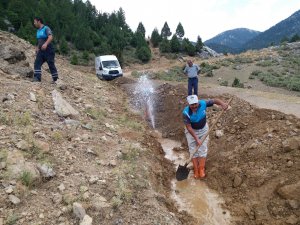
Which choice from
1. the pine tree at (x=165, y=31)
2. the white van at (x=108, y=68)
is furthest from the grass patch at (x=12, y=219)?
the pine tree at (x=165, y=31)

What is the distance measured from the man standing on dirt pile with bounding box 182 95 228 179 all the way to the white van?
598 inches

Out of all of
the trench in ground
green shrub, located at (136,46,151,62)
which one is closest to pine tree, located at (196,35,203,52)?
green shrub, located at (136,46,151,62)

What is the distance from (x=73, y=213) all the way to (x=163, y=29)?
7294cm

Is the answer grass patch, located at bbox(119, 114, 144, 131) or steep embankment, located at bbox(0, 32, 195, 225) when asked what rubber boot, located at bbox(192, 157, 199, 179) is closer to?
steep embankment, located at bbox(0, 32, 195, 225)

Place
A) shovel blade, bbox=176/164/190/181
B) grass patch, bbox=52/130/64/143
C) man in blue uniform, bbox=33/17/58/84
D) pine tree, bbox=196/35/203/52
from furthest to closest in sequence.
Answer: pine tree, bbox=196/35/203/52 → man in blue uniform, bbox=33/17/58/84 → shovel blade, bbox=176/164/190/181 → grass patch, bbox=52/130/64/143

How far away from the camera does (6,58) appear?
10.4 m

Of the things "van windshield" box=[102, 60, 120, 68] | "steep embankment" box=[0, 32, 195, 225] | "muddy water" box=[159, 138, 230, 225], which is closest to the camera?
"steep embankment" box=[0, 32, 195, 225]

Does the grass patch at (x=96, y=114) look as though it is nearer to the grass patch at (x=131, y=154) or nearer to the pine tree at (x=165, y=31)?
the grass patch at (x=131, y=154)

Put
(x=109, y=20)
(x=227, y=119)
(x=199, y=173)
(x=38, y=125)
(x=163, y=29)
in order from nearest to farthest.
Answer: (x=38, y=125) → (x=199, y=173) → (x=227, y=119) → (x=109, y=20) → (x=163, y=29)

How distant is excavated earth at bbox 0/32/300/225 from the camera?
201 inches

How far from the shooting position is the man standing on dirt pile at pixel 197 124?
22.6 ft

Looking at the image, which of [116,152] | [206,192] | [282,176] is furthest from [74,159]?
[282,176]

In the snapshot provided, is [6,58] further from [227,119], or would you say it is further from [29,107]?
[227,119]

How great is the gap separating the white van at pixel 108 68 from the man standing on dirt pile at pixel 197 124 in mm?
15180
